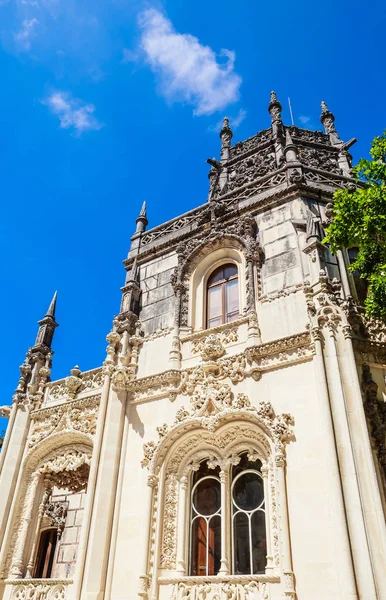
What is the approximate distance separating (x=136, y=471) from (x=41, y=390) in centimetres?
543

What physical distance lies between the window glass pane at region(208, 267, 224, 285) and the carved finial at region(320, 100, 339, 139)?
8.56m

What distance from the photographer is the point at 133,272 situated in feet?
52.5

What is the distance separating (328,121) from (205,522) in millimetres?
16810

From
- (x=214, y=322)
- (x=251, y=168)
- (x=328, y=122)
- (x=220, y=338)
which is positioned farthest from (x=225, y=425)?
(x=328, y=122)

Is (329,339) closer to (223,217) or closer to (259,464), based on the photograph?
(259,464)

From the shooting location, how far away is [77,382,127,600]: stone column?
10.4 m

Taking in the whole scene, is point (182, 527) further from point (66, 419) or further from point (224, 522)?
point (66, 419)

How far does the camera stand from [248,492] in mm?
10484

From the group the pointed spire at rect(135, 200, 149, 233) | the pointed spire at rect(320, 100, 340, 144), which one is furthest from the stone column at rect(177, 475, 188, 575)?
the pointed spire at rect(320, 100, 340, 144)

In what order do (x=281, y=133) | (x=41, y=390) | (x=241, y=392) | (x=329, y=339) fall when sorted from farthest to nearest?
(x=281, y=133) → (x=41, y=390) → (x=241, y=392) → (x=329, y=339)

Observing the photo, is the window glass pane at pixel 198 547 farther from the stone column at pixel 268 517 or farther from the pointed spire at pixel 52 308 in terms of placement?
the pointed spire at pixel 52 308

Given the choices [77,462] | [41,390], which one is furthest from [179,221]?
[77,462]

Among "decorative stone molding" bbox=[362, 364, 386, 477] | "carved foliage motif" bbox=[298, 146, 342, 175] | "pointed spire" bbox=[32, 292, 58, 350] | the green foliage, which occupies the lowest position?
"decorative stone molding" bbox=[362, 364, 386, 477]

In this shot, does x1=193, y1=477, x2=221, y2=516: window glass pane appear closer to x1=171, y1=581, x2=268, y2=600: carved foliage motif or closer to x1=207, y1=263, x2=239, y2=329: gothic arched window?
x1=171, y1=581, x2=268, y2=600: carved foliage motif
